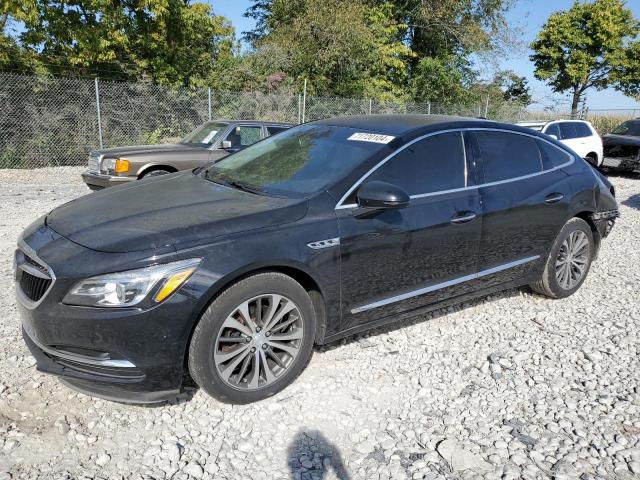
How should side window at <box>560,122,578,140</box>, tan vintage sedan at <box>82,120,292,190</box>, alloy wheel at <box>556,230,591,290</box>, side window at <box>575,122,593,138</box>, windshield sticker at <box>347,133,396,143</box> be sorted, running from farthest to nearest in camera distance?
side window at <box>575,122,593,138</box>
side window at <box>560,122,578,140</box>
tan vintage sedan at <box>82,120,292,190</box>
alloy wheel at <box>556,230,591,290</box>
windshield sticker at <box>347,133,396,143</box>

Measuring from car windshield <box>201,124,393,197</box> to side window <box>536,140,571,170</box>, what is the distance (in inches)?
68.0

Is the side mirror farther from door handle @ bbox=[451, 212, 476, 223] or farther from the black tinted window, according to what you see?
door handle @ bbox=[451, 212, 476, 223]

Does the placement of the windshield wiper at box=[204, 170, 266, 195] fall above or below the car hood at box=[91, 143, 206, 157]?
above

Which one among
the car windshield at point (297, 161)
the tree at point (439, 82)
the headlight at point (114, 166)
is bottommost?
the headlight at point (114, 166)

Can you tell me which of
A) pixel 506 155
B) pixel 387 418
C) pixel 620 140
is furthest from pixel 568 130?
pixel 387 418

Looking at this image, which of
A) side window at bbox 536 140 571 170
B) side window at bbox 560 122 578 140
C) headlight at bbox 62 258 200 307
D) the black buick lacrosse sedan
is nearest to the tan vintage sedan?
the black buick lacrosse sedan

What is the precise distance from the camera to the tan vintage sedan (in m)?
8.00

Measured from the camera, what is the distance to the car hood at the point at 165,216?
266 cm

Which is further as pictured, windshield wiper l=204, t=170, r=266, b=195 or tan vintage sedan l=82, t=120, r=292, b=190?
tan vintage sedan l=82, t=120, r=292, b=190

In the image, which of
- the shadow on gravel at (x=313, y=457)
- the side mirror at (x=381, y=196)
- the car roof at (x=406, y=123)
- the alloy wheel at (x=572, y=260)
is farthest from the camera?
the alloy wheel at (x=572, y=260)

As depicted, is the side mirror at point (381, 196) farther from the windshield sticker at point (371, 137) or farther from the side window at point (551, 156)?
the side window at point (551, 156)

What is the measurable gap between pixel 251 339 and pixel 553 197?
294cm

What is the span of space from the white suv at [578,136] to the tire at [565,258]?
8337mm

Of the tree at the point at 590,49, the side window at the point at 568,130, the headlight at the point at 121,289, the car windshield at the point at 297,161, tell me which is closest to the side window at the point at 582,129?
the side window at the point at 568,130
